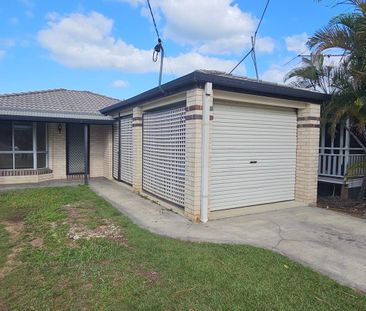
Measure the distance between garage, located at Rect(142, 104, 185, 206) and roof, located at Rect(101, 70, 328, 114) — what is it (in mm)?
561

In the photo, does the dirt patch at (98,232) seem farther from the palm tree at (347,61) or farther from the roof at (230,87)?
the palm tree at (347,61)

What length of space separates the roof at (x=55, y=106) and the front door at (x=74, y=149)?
2.75ft

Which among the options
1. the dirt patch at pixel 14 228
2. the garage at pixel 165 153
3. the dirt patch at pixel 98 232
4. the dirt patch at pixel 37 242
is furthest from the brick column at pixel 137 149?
the dirt patch at pixel 37 242

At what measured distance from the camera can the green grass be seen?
11.0 ft

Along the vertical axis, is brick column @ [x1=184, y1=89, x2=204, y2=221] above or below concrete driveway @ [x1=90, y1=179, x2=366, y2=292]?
above

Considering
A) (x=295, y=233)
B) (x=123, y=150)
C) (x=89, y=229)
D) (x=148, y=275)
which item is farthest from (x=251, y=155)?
(x=123, y=150)

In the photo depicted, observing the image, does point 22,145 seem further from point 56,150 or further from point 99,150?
point 99,150

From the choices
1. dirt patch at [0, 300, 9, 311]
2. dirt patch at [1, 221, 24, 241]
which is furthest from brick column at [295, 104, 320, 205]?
dirt patch at [0, 300, 9, 311]

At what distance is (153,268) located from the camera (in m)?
4.19

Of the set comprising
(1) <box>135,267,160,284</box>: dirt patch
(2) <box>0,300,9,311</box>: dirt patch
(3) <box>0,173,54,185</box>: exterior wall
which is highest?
(3) <box>0,173,54,185</box>: exterior wall

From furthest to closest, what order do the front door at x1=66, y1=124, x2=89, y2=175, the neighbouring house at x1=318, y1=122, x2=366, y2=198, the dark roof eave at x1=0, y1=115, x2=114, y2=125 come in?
1. the front door at x1=66, y1=124, x2=89, y2=175
2. the dark roof eave at x1=0, y1=115, x2=114, y2=125
3. the neighbouring house at x1=318, y1=122, x2=366, y2=198

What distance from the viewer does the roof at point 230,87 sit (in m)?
6.30

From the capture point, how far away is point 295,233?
580 centimetres

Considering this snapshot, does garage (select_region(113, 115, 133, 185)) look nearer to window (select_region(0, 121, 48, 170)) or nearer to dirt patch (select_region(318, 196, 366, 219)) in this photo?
window (select_region(0, 121, 48, 170))
